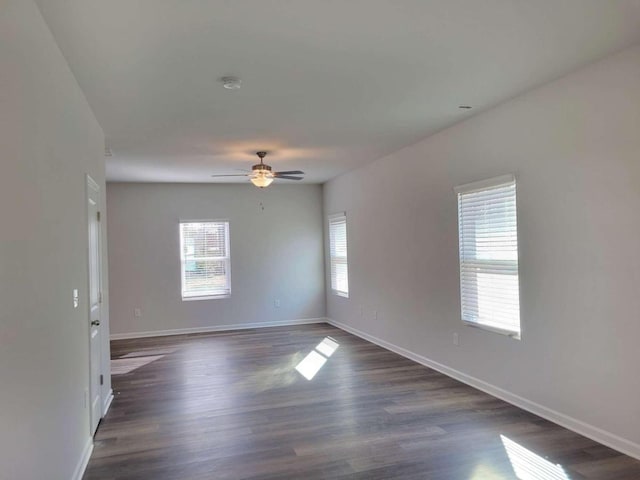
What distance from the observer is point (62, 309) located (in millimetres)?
2617

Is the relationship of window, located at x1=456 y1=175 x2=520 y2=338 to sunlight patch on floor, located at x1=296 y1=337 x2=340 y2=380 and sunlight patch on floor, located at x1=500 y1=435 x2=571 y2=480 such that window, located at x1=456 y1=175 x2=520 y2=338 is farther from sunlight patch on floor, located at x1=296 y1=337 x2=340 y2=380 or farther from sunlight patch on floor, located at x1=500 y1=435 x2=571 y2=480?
sunlight patch on floor, located at x1=296 y1=337 x2=340 y2=380

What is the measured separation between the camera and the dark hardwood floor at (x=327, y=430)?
2.95 m

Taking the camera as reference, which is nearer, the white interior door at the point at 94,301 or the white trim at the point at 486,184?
the white interior door at the point at 94,301

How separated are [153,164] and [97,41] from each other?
3.76 metres

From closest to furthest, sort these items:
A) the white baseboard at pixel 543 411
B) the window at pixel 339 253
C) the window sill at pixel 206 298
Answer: the white baseboard at pixel 543 411 → the window at pixel 339 253 → the window sill at pixel 206 298

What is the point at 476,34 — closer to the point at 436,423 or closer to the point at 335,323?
the point at 436,423

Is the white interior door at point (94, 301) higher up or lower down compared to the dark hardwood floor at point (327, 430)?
higher up

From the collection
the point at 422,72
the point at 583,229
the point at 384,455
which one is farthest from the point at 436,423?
the point at 422,72

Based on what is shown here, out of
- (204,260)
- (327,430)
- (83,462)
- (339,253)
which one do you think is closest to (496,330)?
(327,430)

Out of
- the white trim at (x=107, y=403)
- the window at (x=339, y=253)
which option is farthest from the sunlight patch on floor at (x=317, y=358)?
the white trim at (x=107, y=403)

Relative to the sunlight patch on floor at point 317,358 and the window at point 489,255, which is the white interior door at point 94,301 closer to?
the sunlight patch on floor at point 317,358

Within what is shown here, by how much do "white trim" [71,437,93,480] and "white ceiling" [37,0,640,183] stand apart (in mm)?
2500

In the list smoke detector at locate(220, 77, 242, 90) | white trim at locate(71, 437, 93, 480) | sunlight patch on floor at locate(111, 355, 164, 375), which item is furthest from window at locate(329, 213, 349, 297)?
white trim at locate(71, 437, 93, 480)

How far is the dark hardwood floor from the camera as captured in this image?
9.68ft
